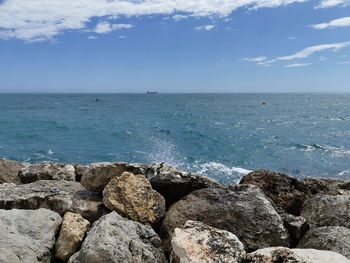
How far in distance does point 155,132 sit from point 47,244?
26640mm

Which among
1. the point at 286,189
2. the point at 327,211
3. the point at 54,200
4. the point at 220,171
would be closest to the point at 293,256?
the point at 327,211

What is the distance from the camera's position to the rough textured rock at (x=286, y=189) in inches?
268

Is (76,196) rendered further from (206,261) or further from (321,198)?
(321,198)

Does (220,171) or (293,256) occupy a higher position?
(293,256)

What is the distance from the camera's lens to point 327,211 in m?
5.83

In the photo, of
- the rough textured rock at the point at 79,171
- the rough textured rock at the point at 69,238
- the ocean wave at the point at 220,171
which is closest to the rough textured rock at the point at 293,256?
the rough textured rock at the point at 69,238

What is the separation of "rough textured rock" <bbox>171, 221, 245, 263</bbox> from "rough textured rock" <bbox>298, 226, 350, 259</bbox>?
1.47 m

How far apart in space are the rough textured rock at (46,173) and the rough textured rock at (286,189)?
481 cm

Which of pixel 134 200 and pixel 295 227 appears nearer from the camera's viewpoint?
pixel 295 227

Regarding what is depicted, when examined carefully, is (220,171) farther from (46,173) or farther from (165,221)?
(165,221)

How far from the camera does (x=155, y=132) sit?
1226 inches

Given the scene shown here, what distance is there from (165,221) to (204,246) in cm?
151

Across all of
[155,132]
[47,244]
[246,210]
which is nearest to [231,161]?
[155,132]

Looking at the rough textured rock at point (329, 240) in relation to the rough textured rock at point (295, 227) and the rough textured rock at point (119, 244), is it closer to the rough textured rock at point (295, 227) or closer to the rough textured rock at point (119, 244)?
the rough textured rock at point (295, 227)
